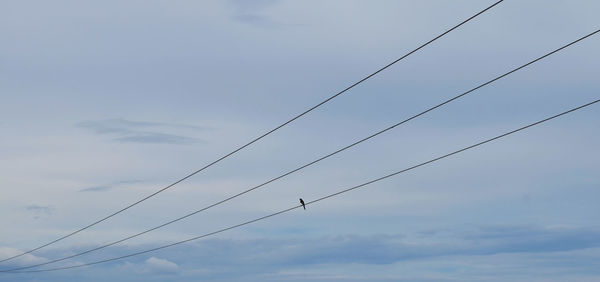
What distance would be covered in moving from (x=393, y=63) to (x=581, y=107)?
11078 millimetres

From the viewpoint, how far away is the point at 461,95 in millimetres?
43469

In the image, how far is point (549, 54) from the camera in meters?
38.3

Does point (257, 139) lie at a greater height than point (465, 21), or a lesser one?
greater

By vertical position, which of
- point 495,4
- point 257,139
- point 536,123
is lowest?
point 536,123

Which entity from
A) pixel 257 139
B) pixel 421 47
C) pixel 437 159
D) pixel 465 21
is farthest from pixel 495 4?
pixel 257 139

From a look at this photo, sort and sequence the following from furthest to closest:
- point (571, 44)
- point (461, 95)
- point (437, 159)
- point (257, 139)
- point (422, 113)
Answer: point (257, 139), point (437, 159), point (422, 113), point (461, 95), point (571, 44)

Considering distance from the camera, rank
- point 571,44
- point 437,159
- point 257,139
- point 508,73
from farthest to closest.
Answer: point 257,139, point 437,159, point 508,73, point 571,44

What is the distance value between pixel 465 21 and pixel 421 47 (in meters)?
3.37

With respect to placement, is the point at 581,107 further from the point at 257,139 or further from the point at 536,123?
the point at 257,139

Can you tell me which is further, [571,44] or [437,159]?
[437,159]

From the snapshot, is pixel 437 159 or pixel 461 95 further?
pixel 437 159

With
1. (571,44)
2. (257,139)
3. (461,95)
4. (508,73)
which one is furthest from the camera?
(257,139)

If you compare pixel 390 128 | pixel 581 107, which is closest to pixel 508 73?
pixel 581 107

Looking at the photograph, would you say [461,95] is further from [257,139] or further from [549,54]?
[257,139]
